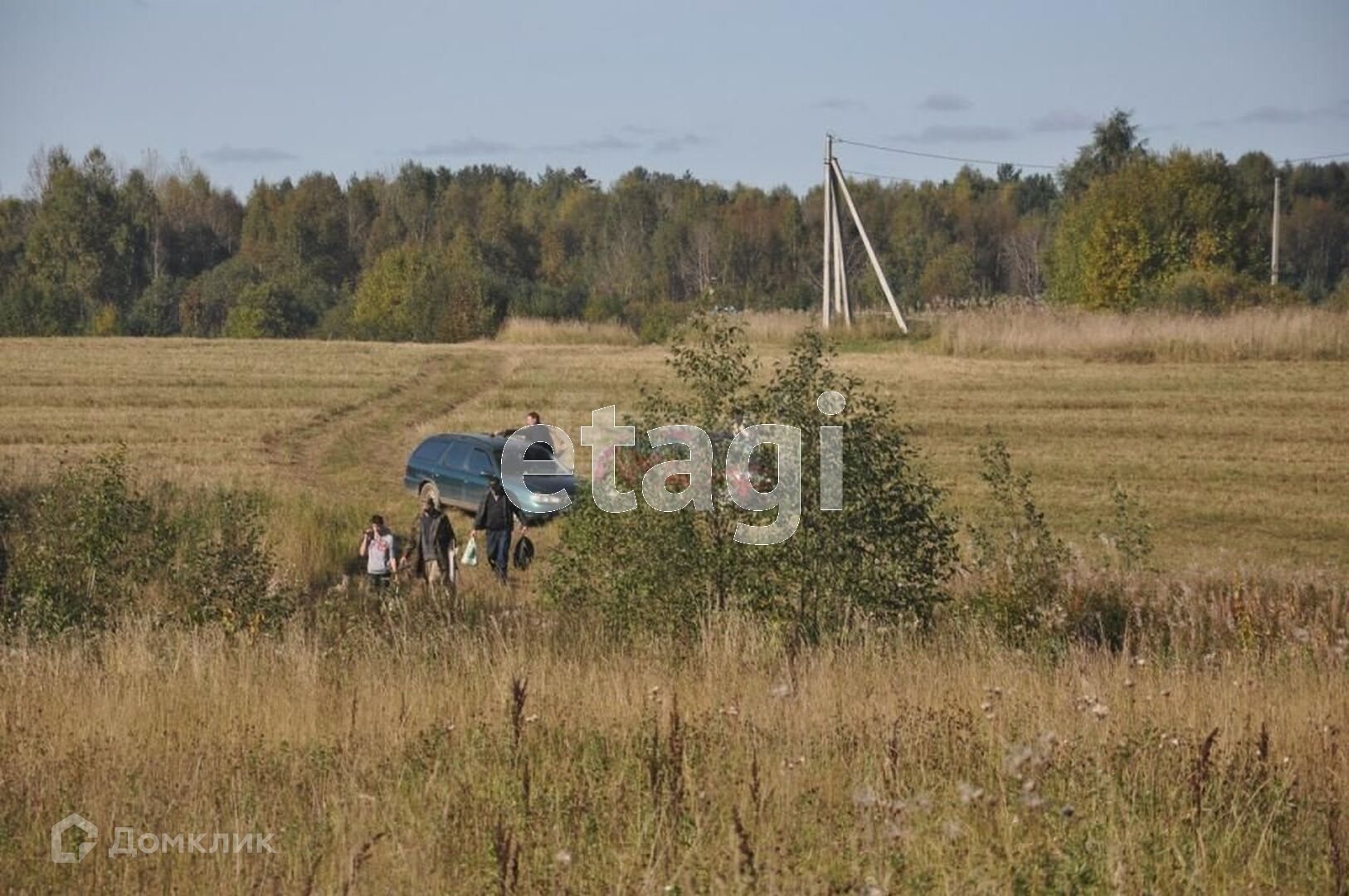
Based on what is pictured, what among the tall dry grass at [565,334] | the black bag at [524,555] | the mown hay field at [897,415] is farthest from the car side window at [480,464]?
the tall dry grass at [565,334]

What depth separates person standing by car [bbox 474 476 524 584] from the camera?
1845 cm

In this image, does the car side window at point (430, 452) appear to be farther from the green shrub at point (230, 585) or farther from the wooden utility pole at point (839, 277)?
the wooden utility pole at point (839, 277)

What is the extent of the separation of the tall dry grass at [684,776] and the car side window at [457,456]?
15.2m

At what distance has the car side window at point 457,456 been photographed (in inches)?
916

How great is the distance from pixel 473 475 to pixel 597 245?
9289 centimetres

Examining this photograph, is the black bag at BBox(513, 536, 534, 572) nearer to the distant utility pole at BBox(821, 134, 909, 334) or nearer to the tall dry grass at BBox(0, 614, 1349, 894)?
the tall dry grass at BBox(0, 614, 1349, 894)

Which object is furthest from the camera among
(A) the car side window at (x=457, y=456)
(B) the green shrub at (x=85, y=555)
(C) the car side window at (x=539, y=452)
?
(A) the car side window at (x=457, y=456)

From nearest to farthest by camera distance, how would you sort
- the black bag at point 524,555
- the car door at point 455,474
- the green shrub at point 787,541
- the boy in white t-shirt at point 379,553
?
the green shrub at point 787,541 → the boy in white t-shirt at point 379,553 → the black bag at point 524,555 → the car door at point 455,474

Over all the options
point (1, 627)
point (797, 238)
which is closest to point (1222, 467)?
point (1, 627)

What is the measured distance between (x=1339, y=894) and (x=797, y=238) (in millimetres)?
105222

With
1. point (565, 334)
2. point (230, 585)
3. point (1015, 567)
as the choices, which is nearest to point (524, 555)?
point (230, 585)

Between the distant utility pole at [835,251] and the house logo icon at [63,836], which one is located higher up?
the distant utility pole at [835,251]

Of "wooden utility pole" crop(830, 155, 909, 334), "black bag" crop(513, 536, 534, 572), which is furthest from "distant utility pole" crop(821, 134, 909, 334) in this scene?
"black bag" crop(513, 536, 534, 572)

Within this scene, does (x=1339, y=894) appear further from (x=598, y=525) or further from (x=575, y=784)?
(x=598, y=525)
